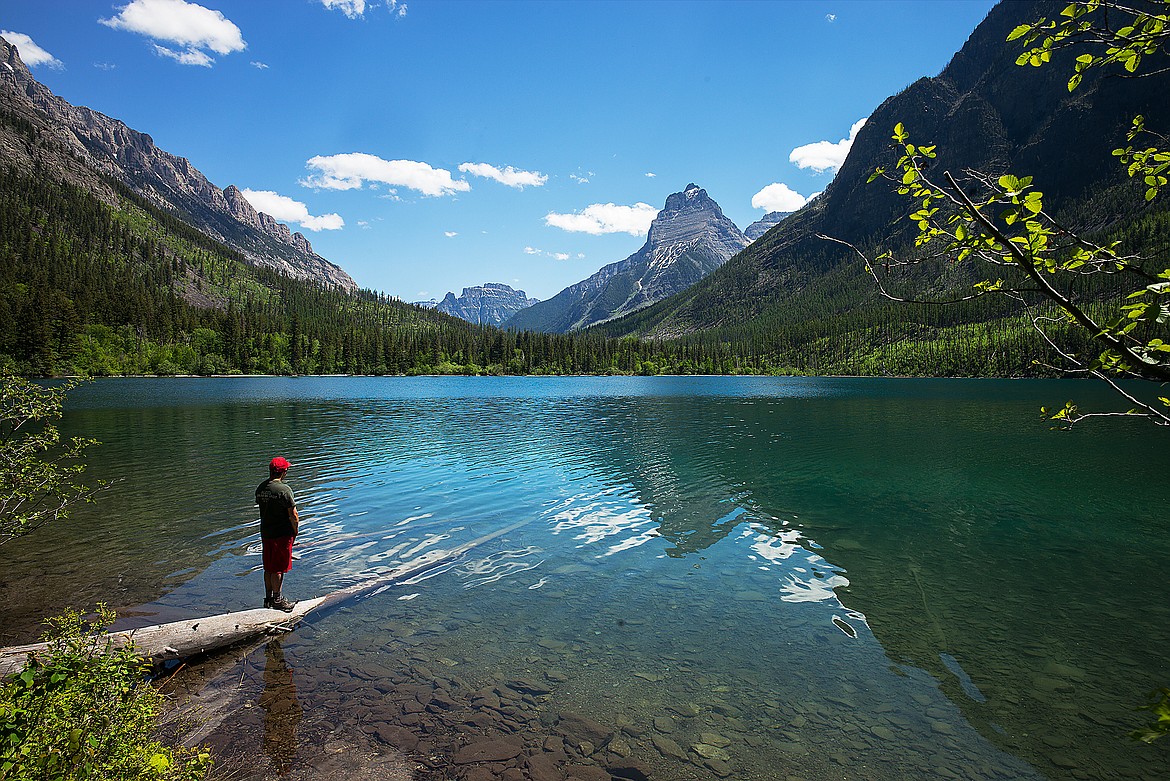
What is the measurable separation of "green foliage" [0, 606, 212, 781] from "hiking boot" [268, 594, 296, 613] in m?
6.62

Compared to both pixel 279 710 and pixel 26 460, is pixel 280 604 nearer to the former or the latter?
pixel 279 710

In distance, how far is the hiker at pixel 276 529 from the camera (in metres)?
13.4

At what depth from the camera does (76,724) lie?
225 inches

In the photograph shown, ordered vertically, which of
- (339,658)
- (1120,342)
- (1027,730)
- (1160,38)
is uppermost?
(1160,38)

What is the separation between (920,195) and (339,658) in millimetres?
12771

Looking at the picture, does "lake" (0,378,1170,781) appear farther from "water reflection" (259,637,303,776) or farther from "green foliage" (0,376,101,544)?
"green foliage" (0,376,101,544)

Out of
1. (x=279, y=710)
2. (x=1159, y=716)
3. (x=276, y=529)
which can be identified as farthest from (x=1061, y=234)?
(x=276, y=529)

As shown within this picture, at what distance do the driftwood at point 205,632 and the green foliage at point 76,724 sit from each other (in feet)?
9.94

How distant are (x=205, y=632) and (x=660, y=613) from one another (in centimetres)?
1008

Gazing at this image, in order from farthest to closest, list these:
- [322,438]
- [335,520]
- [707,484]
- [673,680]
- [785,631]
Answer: [322,438] < [707,484] < [335,520] < [785,631] < [673,680]

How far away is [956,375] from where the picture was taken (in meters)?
199

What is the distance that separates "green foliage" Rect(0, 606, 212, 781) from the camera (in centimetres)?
514

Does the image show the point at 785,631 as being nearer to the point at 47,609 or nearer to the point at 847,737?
the point at 847,737

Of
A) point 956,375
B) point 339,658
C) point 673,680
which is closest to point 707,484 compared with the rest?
point 673,680
